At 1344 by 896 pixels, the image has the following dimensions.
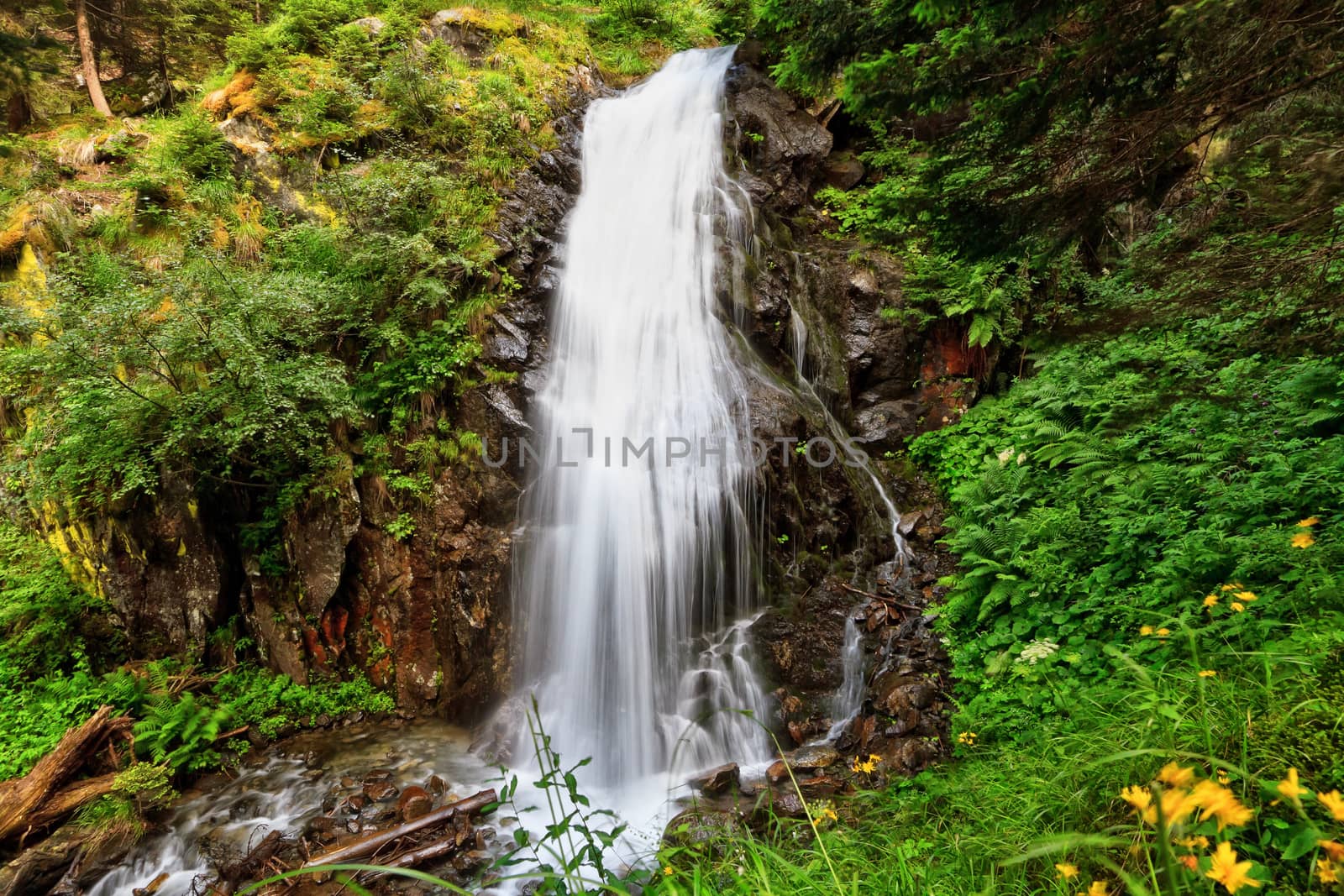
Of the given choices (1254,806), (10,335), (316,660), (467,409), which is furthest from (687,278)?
(10,335)

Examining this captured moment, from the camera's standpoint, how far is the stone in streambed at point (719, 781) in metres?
4.49

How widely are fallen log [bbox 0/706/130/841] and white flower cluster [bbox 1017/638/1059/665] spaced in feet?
24.8

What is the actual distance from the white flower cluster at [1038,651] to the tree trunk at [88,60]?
15917 millimetres

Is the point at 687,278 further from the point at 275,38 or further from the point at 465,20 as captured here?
the point at 275,38

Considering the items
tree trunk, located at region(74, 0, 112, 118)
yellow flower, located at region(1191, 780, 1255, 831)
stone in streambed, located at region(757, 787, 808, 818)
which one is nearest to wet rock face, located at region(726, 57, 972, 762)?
stone in streambed, located at region(757, 787, 808, 818)

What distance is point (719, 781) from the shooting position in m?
4.50

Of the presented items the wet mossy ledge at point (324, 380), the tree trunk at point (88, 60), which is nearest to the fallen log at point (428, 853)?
the wet mossy ledge at point (324, 380)

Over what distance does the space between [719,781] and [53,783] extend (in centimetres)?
564

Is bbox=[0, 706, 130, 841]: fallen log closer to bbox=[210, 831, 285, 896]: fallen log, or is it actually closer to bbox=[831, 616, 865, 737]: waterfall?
bbox=[210, 831, 285, 896]: fallen log

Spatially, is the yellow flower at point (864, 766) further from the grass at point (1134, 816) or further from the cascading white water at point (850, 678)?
the grass at point (1134, 816)

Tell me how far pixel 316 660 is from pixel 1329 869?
300 inches

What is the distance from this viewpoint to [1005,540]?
4.96 metres

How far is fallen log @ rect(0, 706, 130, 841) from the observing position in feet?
14.5

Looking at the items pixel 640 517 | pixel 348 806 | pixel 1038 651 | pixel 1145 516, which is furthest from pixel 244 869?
pixel 1145 516
